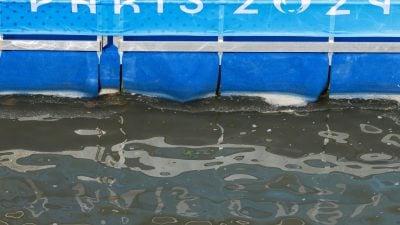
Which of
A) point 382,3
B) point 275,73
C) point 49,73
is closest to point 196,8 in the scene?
point 275,73

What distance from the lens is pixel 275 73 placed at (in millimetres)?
6777

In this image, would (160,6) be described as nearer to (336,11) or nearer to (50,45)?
(50,45)

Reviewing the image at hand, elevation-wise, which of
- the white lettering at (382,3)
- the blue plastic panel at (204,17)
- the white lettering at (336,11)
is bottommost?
the blue plastic panel at (204,17)

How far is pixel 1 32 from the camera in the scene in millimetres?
6559

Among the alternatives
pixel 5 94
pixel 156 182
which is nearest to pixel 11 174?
pixel 156 182

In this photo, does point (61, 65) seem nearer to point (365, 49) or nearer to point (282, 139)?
point (282, 139)

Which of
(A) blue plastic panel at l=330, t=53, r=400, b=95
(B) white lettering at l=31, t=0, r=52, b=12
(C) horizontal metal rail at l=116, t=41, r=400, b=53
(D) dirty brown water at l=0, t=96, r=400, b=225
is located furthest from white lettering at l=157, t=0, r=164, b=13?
(A) blue plastic panel at l=330, t=53, r=400, b=95

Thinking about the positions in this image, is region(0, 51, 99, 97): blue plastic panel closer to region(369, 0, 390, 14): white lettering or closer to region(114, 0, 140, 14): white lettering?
region(114, 0, 140, 14): white lettering

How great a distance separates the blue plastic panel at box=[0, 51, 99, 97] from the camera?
6668mm

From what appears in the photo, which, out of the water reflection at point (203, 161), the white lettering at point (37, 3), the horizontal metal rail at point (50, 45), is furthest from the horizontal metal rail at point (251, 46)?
the water reflection at point (203, 161)

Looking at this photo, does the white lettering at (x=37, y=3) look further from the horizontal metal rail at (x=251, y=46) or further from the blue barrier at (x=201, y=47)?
the horizontal metal rail at (x=251, y=46)

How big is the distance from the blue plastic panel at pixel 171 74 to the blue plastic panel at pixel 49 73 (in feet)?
1.25

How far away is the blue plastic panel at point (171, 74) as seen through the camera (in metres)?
6.71

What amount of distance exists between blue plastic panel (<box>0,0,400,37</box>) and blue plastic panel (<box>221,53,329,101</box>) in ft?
0.86
